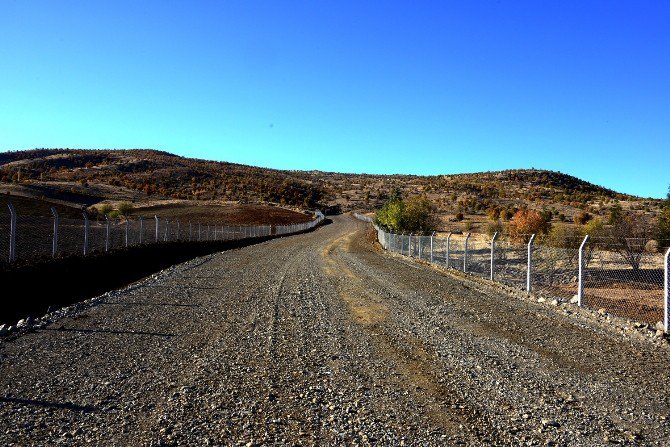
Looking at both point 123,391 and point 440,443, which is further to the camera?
point 123,391

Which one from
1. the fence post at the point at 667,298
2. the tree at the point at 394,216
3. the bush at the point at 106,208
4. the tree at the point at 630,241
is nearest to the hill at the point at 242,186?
the bush at the point at 106,208

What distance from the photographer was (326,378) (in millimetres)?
7098

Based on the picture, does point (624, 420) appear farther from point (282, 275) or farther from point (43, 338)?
point (282, 275)

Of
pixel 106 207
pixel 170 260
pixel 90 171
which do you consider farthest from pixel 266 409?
pixel 90 171

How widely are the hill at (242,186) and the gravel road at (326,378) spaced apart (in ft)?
243

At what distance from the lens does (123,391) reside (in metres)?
6.36

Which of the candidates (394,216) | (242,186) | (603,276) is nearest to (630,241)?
(603,276)

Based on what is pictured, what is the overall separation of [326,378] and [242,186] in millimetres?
118954

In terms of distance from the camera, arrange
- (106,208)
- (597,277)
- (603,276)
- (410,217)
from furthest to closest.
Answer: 1. (106,208)
2. (410,217)
3. (597,277)
4. (603,276)

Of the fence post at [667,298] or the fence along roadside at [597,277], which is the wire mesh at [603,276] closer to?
the fence along roadside at [597,277]

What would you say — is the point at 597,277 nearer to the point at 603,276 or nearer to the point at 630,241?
the point at 603,276

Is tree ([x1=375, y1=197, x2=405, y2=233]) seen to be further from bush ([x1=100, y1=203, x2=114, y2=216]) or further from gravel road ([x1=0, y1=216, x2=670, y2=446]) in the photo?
gravel road ([x1=0, y1=216, x2=670, y2=446])

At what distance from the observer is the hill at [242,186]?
90.9 m

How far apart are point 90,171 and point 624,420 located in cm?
12175
